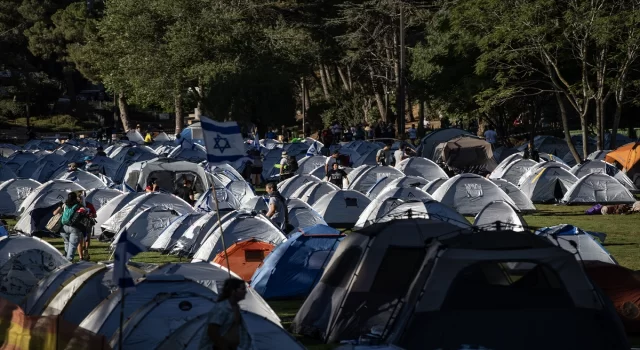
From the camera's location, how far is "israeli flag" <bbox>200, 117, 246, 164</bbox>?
14227mm

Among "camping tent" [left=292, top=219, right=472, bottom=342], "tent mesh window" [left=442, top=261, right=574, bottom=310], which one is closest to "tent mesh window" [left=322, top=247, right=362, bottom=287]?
"camping tent" [left=292, top=219, right=472, bottom=342]

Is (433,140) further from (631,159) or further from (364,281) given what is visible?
(364,281)

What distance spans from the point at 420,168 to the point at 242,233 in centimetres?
1704

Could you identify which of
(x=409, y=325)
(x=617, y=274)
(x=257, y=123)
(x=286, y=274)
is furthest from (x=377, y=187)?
(x=257, y=123)

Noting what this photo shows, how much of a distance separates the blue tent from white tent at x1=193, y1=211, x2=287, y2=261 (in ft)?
8.40

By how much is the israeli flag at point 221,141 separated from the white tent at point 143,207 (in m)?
10.6

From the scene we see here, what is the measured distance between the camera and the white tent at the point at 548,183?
3319 centimetres

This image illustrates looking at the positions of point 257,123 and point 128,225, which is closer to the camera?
point 128,225

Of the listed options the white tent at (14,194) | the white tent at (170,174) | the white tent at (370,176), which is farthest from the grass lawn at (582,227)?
the white tent at (14,194)

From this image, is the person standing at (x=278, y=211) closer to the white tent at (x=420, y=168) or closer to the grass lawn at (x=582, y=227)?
the grass lawn at (x=582, y=227)

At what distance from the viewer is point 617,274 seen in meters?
14.9

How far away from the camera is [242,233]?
20.5 meters

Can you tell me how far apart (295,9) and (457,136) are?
24714 mm

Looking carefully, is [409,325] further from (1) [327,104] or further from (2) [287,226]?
(1) [327,104]
